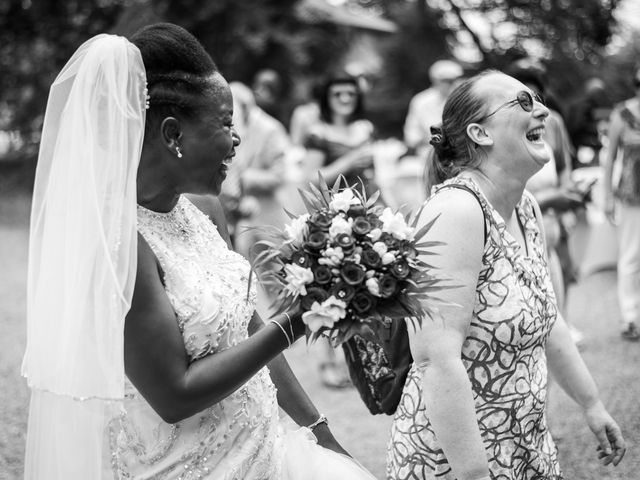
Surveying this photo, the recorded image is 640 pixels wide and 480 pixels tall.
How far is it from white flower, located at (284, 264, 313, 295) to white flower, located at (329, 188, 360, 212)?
0.73 feet

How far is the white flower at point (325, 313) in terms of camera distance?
85.6 inches

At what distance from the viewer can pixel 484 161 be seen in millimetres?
2889

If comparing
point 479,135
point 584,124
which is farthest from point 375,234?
point 584,124

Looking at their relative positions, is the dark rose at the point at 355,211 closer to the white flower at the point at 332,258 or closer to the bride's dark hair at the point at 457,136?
the white flower at the point at 332,258

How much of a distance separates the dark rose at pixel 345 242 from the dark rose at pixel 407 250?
14cm

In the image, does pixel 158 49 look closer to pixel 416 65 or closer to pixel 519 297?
pixel 519 297

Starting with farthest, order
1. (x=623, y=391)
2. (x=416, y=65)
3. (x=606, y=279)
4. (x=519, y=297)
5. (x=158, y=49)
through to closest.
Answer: (x=416, y=65), (x=606, y=279), (x=623, y=391), (x=519, y=297), (x=158, y=49)

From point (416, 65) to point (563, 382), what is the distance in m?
25.0

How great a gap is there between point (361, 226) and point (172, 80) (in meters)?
0.68

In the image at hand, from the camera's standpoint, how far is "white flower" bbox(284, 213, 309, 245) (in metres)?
2.32

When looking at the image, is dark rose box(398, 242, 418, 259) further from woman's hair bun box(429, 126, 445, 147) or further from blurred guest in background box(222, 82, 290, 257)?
blurred guest in background box(222, 82, 290, 257)

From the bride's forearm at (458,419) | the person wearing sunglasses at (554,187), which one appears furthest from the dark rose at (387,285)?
the person wearing sunglasses at (554,187)

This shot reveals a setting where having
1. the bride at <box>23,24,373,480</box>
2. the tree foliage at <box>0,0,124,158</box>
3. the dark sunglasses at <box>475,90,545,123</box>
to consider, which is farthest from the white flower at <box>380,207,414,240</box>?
the tree foliage at <box>0,0,124,158</box>

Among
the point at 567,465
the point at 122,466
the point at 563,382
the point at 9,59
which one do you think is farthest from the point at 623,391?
the point at 9,59
